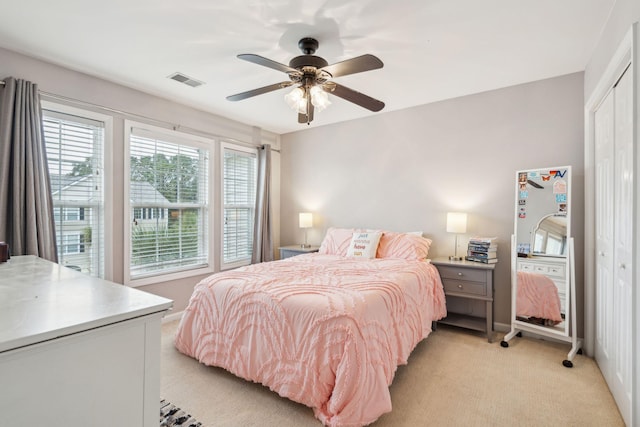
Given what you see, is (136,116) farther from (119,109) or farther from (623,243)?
(623,243)

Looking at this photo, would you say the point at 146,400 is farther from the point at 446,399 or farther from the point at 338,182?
the point at 338,182

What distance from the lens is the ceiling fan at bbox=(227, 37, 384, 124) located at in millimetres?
2051

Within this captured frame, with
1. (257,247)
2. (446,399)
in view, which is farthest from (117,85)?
(446,399)

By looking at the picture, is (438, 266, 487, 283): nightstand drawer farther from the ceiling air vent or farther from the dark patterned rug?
the ceiling air vent

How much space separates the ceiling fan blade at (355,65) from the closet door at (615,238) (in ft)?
4.44

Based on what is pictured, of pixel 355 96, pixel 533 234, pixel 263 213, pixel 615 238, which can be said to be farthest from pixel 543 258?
pixel 263 213

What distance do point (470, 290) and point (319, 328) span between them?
1891mm

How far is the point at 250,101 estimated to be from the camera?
11.9 ft

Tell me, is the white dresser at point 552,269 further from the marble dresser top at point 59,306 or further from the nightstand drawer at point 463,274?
the marble dresser top at point 59,306

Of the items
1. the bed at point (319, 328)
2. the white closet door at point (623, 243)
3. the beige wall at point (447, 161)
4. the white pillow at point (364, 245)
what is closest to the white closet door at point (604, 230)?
the white closet door at point (623, 243)

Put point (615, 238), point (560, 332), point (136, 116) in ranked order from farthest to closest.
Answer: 1. point (136, 116)
2. point (560, 332)
3. point (615, 238)

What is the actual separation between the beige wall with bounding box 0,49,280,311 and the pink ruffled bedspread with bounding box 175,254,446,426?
116cm

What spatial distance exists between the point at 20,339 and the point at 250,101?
129 inches

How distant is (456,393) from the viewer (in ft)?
6.98
